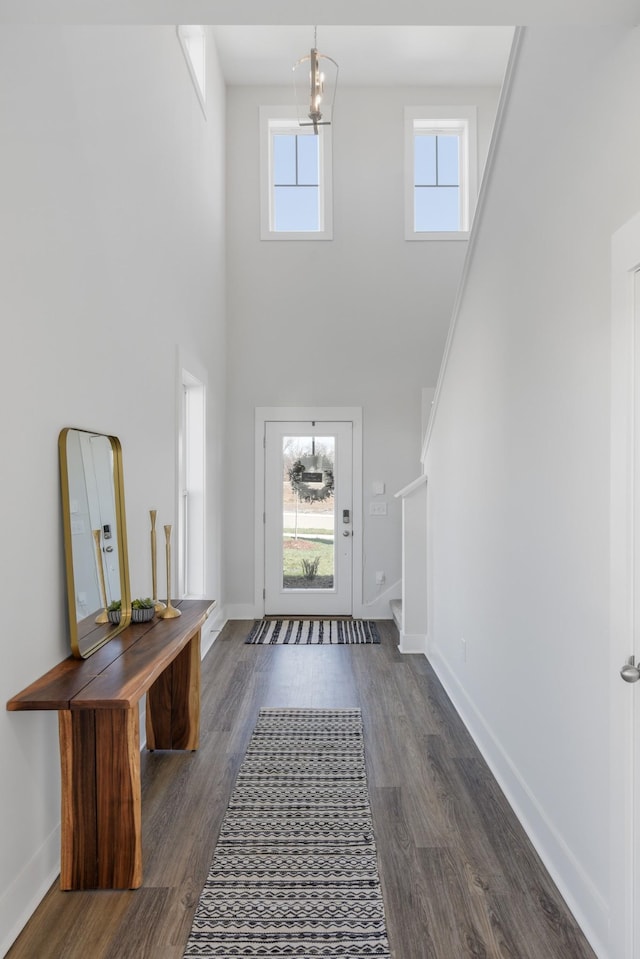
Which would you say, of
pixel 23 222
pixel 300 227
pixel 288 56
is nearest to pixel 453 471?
pixel 23 222

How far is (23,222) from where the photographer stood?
191cm

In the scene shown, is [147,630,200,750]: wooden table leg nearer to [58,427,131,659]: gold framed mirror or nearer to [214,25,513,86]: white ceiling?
[58,427,131,659]: gold framed mirror

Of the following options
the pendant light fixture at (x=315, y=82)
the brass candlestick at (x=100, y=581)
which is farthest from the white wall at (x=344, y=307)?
the brass candlestick at (x=100, y=581)

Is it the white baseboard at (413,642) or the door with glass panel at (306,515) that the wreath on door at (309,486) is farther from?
the white baseboard at (413,642)

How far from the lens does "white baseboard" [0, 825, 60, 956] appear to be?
1.75 metres

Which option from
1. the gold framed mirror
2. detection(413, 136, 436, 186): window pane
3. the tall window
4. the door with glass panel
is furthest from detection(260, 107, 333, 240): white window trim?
the gold framed mirror

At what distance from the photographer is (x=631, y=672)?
5.00 ft

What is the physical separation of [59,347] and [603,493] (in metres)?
1.77

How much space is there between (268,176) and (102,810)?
5.50 meters

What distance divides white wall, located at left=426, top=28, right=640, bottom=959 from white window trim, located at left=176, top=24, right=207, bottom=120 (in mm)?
2447

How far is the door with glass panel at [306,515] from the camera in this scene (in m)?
5.85

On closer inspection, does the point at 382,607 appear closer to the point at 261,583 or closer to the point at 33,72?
the point at 261,583

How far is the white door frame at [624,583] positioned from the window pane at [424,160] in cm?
486

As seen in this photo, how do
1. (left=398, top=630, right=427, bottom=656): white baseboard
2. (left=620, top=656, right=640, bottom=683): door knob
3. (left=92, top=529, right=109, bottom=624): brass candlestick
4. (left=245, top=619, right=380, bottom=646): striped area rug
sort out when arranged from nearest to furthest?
1. (left=620, top=656, right=640, bottom=683): door knob
2. (left=92, top=529, right=109, bottom=624): brass candlestick
3. (left=398, top=630, right=427, bottom=656): white baseboard
4. (left=245, top=619, right=380, bottom=646): striped area rug
